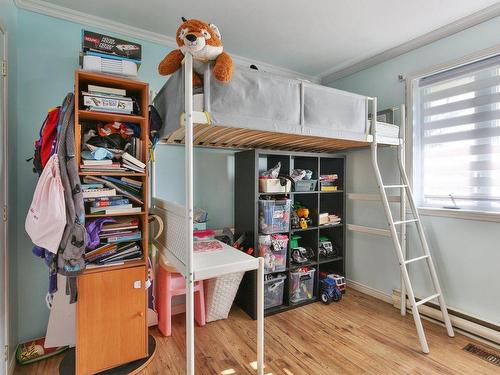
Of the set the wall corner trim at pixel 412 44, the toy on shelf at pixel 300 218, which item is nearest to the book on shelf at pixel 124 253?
the toy on shelf at pixel 300 218

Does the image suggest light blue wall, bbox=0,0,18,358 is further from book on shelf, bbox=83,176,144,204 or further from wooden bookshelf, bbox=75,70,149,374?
book on shelf, bbox=83,176,144,204

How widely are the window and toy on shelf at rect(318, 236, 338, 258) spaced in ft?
3.35

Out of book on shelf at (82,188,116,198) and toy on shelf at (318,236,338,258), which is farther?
toy on shelf at (318,236,338,258)

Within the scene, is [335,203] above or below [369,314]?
above

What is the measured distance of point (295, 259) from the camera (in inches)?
106

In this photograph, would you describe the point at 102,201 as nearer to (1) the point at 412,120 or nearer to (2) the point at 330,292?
(2) the point at 330,292

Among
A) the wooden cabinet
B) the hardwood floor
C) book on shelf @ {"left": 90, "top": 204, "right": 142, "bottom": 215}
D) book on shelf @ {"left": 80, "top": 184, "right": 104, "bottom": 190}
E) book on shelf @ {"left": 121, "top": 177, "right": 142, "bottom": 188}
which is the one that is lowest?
the hardwood floor

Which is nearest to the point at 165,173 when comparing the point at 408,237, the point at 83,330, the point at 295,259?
the point at 83,330

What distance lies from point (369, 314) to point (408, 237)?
2.66 feet

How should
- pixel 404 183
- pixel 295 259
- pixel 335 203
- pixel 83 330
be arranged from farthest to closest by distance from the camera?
pixel 335 203, pixel 295 259, pixel 404 183, pixel 83 330

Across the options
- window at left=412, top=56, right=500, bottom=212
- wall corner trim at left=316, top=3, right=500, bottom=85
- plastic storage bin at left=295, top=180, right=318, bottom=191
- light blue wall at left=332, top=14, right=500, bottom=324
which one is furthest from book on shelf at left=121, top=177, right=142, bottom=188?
wall corner trim at left=316, top=3, right=500, bottom=85

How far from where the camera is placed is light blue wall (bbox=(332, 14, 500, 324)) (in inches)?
80.0

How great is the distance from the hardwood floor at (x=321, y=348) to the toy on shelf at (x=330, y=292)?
15 centimetres

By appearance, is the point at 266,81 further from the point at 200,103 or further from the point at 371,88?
the point at 371,88
